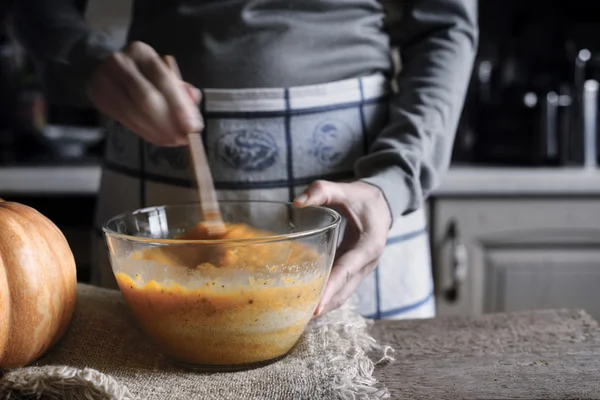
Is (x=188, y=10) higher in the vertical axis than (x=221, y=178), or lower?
higher

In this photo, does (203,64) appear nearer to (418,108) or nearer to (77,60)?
(77,60)

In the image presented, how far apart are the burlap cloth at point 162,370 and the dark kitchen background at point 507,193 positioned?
892 millimetres

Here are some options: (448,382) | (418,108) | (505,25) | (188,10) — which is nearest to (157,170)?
(188,10)

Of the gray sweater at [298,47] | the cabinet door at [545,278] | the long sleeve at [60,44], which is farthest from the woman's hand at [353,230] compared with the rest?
the cabinet door at [545,278]

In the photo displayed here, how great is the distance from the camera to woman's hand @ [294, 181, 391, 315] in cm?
57

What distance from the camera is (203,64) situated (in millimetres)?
779

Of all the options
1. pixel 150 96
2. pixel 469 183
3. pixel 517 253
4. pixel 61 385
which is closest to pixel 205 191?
pixel 150 96

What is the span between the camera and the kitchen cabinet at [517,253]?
1.43 m

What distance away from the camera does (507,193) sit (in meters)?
1.41

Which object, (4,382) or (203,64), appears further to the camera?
(203,64)

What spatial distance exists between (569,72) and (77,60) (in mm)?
1168

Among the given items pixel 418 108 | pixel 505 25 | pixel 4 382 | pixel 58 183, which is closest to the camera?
pixel 4 382

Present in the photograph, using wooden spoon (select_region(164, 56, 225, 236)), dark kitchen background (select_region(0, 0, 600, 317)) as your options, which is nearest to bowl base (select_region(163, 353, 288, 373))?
wooden spoon (select_region(164, 56, 225, 236))

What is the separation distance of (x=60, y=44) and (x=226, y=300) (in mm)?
462
